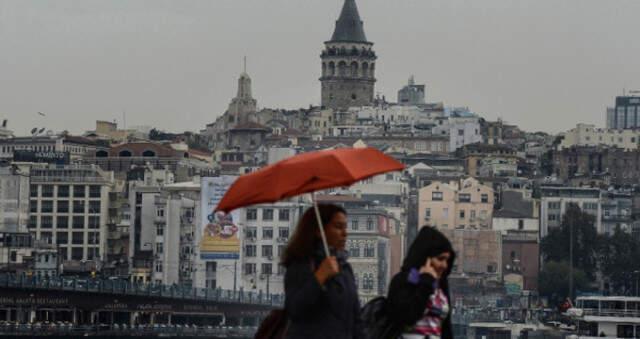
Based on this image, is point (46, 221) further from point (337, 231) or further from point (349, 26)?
point (337, 231)

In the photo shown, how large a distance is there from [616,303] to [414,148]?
112 m

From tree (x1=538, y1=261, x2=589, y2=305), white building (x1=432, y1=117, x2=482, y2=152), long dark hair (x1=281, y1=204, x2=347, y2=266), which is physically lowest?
long dark hair (x1=281, y1=204, x2=347, y2=266)

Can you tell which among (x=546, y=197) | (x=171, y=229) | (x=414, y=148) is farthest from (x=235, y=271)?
Answer: (x=414, y=148)

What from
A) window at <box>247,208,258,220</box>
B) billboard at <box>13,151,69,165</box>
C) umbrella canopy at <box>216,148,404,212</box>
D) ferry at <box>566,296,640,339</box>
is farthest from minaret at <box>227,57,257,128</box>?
umbrella canopy at <box>216,148,404,212</box>

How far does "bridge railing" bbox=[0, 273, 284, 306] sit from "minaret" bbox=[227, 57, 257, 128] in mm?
90282

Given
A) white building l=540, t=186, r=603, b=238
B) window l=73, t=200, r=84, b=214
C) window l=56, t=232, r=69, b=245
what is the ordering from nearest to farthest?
window l=56, t=232, r=69, b=245, window l=73, t=200, r=84, b=214, white building l=540, t=186, r=603, b=238

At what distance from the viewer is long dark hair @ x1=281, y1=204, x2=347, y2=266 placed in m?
12.8

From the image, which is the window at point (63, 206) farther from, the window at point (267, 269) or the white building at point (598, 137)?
the white building at point (598, 137)

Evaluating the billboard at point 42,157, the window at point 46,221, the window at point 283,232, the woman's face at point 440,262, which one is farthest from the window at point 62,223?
the woman's face at point 440,262

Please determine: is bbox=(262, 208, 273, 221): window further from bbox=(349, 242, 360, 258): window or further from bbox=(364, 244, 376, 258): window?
bbox=(364, 244, 376, 258): window

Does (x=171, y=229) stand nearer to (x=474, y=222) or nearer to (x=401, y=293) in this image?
(x=474, y=222)

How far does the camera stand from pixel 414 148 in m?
166

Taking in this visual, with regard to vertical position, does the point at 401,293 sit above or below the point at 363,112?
below

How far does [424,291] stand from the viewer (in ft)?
42.4
